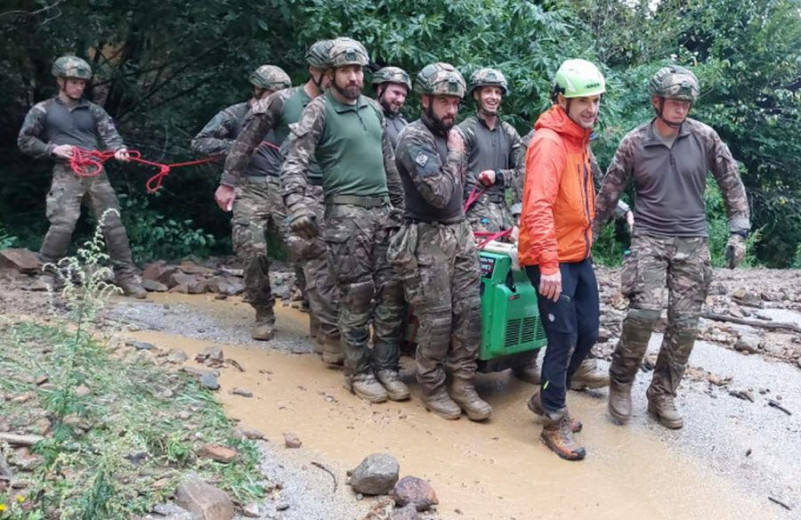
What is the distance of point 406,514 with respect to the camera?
348cm

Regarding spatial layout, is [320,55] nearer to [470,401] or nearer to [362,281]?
[362,281]

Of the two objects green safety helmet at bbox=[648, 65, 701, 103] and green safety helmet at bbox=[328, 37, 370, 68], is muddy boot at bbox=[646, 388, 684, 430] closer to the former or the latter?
green safety helmet at bbox=[648, 65, 701, 103]

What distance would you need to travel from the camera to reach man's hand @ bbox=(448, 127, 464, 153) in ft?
15.4

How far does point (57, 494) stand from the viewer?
3047 millimetres

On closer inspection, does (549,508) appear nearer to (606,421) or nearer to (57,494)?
(606,421)

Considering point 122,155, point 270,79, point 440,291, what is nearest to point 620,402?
point 440,291

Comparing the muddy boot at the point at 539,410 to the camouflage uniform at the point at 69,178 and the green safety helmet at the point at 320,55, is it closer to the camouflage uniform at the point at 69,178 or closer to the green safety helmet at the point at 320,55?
the green safety helmet at the point at 320,55

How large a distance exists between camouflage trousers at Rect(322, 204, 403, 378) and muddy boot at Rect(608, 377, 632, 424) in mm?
1443

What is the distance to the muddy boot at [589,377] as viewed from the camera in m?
5.54

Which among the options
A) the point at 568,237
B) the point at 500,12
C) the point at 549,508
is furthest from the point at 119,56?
the point at 549,508

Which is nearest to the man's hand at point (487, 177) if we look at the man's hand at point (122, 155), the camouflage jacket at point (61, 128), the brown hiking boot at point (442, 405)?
the brown hiking boot at point (442, 405)

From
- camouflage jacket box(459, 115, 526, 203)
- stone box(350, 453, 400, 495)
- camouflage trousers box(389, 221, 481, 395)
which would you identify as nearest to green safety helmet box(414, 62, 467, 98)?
camouflage trousers box(389, 221, 481, 395)

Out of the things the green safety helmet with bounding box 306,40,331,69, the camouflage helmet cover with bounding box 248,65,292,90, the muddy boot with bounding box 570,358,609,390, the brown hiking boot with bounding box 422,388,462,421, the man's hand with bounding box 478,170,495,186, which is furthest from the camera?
the camouflage helmet cover with bounding box 248,65,292,90

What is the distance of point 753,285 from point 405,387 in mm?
7113
